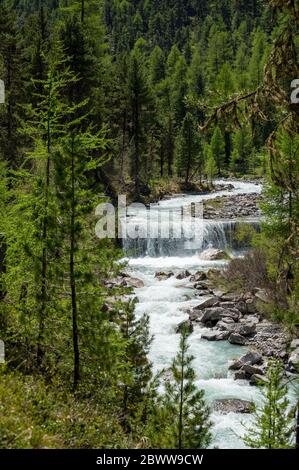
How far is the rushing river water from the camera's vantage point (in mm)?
14336

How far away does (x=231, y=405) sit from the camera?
14.7 m

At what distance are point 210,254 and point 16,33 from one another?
72.4 ft

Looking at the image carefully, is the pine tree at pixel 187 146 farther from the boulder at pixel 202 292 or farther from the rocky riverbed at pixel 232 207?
the boulder at pixel 202 292

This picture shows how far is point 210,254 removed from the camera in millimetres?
33062

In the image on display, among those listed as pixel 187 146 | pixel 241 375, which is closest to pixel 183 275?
pixel 241 375

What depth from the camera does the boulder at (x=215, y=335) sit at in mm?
19875

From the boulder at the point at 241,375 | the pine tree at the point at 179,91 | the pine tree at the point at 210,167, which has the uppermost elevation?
the pine tree at the point at 179,91

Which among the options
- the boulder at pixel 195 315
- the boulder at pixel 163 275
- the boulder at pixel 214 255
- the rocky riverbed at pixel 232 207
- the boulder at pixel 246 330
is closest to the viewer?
the boulder at pixel 246 330

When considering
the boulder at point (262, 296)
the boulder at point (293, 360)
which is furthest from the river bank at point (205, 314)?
the boulder at point (293, 360)

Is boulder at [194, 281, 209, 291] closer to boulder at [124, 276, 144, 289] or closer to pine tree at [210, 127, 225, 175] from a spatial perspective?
boulder at [124, 276, 144, 289]

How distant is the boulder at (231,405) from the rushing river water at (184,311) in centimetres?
19

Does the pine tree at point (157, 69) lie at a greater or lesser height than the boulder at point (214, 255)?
greater

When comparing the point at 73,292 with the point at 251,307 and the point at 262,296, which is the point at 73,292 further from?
the point at 262,296
